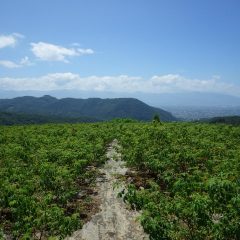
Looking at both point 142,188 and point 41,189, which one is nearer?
point 41,189

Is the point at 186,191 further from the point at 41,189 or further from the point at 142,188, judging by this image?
the point at 41,189

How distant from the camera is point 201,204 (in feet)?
38.3

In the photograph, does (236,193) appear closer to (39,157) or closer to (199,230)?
(199,230)

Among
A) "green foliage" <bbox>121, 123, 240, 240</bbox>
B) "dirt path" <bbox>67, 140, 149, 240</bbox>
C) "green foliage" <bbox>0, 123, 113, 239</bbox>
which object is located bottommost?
"dirt path" <bbox>67, 140, 149, 240</bbox>

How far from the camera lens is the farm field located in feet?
40.1

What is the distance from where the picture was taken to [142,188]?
20.9 meters

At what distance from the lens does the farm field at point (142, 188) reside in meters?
12.2

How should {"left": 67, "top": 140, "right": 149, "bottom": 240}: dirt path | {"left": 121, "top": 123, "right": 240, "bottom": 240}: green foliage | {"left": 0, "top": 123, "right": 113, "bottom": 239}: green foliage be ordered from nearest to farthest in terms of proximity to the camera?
{"left": 121, "top": 123, "right": 240, "bottom": 240}: green foliage
{"left": 0, "top": 123, "right": 113, "bottom": 239}: green foliage
{"left": 67, "top": 140, "right": 149, "bottom": 240}: dirt path

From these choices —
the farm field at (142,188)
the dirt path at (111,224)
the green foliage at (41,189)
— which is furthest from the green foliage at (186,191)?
the green foliage at (41,189)

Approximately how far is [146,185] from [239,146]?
37.6ft

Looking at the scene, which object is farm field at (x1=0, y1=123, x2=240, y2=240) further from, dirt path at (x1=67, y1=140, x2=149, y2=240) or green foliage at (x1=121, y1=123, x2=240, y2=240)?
dirt path at (x1=67, y1=140, x2=149, y2=240)

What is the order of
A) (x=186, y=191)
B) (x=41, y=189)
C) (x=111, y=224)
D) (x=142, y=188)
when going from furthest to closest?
(x=142, y=188) < (x=41, y=189) < (x=111, y=224) < (x=186, y=191)

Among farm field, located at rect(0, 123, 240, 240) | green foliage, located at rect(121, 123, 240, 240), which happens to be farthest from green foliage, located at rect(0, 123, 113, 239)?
green foliage, located at rect(121, 123, 240, 240)

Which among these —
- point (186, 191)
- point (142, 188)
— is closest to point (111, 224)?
point (186, 191)
